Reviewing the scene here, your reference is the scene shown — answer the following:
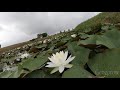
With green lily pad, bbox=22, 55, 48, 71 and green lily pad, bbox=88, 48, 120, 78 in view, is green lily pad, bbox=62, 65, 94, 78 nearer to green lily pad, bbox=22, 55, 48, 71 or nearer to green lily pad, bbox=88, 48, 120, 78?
green lily pad, bbox=88, 48, 120, 78

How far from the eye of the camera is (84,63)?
1.05 meters

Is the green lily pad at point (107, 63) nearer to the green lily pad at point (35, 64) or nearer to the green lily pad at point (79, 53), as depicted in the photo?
the green lily pad at point (79, 53)

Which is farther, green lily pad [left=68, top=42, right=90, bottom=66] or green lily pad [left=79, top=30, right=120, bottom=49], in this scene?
green lily pad [left=79, top=30, right=120, bottom=49]

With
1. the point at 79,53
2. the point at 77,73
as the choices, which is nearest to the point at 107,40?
the point at 79,53

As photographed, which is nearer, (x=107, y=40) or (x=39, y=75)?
(x=39, y=75)

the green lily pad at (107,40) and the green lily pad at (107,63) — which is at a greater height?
the green lily pad at (107,40)

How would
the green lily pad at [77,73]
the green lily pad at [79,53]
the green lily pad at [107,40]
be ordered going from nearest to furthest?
the green lily pad at [77,73], the green lily pad at [79,53], the green lily pad at [107,40]


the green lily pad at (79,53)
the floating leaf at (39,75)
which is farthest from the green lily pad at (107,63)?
the floating leaf at (39,75)

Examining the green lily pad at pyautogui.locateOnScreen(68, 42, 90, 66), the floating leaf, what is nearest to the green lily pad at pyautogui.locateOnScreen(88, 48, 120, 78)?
the green lily pad at pyautogui.locateOnScreen(68, 42, 90, 66)

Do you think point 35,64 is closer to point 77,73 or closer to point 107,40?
point 77,73

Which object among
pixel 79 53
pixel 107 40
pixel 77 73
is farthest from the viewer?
pixel 107 40
